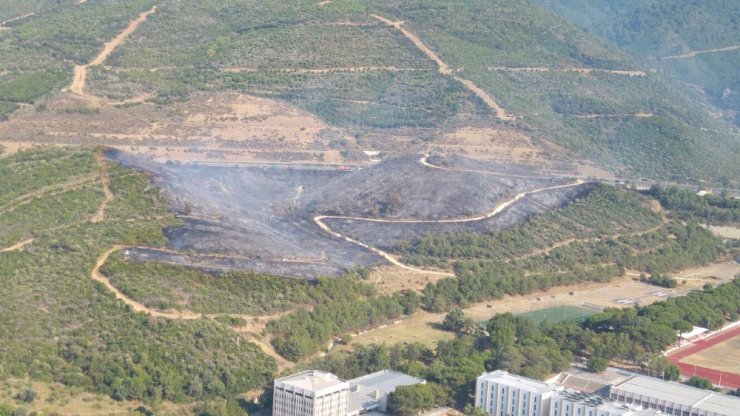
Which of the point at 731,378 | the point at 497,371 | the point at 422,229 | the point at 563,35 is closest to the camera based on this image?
the point at 497,371

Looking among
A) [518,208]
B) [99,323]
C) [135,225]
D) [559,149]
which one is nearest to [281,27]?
[559,149]

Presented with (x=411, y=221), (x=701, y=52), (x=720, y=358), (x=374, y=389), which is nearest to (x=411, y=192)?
(x=411, y=221)

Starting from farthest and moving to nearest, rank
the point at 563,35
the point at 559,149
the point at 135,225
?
1. the point at 563,35
2. the point at 559,149
3. the point at 135,225

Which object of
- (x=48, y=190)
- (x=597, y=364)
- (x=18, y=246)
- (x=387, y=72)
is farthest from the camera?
(x=387, y=72)

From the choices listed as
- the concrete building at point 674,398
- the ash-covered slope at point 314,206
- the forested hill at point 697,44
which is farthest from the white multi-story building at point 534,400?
the forested hill at point 697,44

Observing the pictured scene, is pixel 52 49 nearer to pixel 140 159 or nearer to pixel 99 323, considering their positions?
pixel 140 159

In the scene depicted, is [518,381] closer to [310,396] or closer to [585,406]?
[585,406]

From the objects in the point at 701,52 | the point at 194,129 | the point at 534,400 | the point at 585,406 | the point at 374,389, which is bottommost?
the point at 701,52

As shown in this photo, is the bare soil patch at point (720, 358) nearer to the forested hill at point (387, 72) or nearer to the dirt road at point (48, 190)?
the dirt road at point (48, 190)
